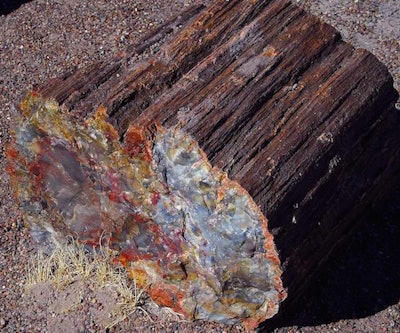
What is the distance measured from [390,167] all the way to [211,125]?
1312mm

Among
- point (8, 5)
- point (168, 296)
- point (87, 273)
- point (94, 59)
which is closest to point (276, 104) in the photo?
point (168, 296)

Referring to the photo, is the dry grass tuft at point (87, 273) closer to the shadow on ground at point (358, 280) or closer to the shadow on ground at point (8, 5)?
the shadow on ground at point (358, 280)

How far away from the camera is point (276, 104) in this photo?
3.59 meters

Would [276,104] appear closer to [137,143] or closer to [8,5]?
[137,143]

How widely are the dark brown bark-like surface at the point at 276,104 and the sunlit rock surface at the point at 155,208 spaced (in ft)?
0.26

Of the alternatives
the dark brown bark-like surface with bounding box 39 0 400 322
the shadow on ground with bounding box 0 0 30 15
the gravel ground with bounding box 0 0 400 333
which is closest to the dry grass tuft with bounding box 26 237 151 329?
the gravel ground with bounding box 0 0 400 333

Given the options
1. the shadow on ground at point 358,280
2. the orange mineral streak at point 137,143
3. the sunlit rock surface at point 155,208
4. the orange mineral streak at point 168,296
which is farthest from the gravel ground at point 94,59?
the orange mineral streak at point 137,143

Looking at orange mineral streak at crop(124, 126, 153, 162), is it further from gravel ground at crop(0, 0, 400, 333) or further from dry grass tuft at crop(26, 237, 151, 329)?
gravel ground at crop(0, 0, 400, 333)

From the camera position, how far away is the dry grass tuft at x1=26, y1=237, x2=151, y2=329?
4.00 metres

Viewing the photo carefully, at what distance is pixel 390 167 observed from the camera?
4.23 m

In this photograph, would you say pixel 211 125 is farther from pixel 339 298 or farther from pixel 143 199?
pixel 339 298

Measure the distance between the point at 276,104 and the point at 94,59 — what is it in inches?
97.1

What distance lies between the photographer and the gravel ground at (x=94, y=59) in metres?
3.97

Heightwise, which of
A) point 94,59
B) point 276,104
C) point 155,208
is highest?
point 276,104
